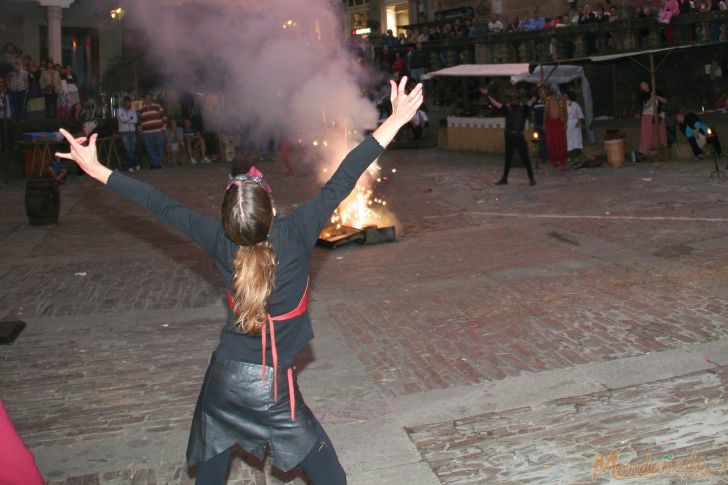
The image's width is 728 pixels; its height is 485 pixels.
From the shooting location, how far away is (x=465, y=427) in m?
5.12

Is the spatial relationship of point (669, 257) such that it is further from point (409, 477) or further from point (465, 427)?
point (409, 477)

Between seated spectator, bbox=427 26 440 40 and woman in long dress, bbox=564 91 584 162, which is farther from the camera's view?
seated spectator, bbox=427 26 440 40

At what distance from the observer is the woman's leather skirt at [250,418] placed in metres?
3.29

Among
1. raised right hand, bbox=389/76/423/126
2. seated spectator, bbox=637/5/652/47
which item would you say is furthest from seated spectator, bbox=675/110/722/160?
raised right hand, bbox=389/76/423/126

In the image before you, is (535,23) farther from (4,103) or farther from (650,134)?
(4,103)

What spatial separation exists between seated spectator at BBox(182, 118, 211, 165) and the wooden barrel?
369 inches

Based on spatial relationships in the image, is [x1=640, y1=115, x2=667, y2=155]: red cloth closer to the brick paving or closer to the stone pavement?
the stone pavement

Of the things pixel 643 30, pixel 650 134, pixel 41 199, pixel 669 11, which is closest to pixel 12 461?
pixel 41 199

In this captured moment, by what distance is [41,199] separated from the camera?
1302cm

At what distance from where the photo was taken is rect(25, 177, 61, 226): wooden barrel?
12969 millimetres

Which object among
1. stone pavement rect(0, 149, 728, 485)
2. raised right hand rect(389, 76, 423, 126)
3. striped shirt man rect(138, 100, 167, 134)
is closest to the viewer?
raised right hand rect(389, 76, 423, 126)

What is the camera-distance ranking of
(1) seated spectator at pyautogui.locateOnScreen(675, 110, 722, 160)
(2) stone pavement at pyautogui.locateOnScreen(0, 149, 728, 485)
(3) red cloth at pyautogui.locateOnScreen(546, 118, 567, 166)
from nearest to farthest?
(2) stone pavement at pyautogui.locateOnScreen(0, 149, 728, 485) < (1) seated spectator at pyautogui.locateOnScreen(675, 110, 722, 160) < (3) red cloth at pyautogui.locateOnScreen(546, 118, 567, 166)

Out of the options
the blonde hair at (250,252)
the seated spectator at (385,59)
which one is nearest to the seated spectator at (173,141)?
the seated spectator at (385,59)

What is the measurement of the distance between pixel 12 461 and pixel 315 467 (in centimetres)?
120
